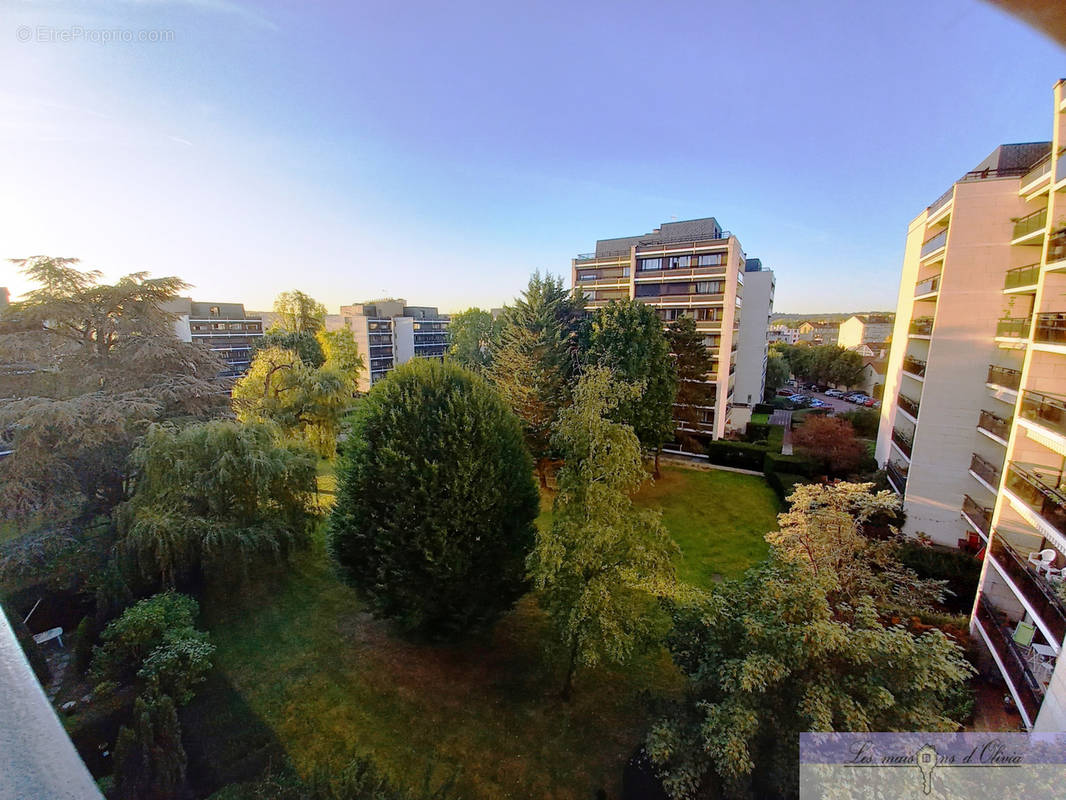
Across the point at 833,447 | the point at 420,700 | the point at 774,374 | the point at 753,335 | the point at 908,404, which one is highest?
the point at 753,335

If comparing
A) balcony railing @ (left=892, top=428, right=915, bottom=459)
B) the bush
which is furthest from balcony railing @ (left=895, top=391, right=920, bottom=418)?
the bush

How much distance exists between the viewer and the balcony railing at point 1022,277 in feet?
39.8

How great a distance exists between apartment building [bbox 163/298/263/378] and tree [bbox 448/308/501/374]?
97.6ft

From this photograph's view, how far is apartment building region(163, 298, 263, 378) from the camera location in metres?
55.9

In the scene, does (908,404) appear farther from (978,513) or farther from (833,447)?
(978,513)

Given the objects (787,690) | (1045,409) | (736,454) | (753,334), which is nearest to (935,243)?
(1045,409)

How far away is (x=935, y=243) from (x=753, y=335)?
65.2ft

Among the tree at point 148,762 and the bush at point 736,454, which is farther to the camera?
the bush at point 736,454

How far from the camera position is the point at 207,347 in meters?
17.0

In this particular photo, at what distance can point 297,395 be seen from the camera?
64.1 feet

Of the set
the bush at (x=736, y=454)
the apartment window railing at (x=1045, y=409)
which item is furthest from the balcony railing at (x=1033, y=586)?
the bush at (x=736, y=454)

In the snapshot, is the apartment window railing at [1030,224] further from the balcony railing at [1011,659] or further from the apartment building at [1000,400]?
the balcony railing at [1011,659]

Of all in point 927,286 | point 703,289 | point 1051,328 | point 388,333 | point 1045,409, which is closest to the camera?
point 1045,409

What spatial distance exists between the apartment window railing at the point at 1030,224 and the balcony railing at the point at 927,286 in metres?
2.77
